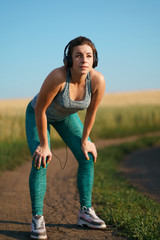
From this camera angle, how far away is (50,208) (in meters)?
4.04

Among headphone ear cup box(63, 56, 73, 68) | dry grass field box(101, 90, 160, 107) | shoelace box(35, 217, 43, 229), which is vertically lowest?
dry grass field box(101, 90, 160, 107)

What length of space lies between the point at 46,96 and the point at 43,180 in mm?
793

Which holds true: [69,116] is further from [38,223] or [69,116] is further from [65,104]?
[38,223]

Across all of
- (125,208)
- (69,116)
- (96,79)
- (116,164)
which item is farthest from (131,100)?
(96,79)

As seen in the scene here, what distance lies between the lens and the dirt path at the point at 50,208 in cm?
303

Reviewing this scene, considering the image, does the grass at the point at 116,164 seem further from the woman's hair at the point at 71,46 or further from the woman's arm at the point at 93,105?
the woman's hair at the point at 71,46

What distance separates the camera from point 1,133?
33.4ft

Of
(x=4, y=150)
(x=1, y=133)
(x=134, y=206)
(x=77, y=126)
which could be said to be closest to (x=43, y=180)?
(x=77, y=126)

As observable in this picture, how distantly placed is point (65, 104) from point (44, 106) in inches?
7.3

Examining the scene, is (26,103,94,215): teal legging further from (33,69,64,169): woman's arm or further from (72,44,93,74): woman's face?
(72,44,93,74): woman's face

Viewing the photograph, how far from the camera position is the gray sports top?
2.84 m

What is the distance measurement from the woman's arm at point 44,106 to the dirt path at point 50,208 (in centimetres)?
73

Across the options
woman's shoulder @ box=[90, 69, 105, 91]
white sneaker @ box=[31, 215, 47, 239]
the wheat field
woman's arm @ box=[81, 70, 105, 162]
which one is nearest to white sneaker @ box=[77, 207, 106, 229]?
white sneaker @ box=[31, 215, 47, 239]

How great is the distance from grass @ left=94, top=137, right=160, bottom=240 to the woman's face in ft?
4.97
